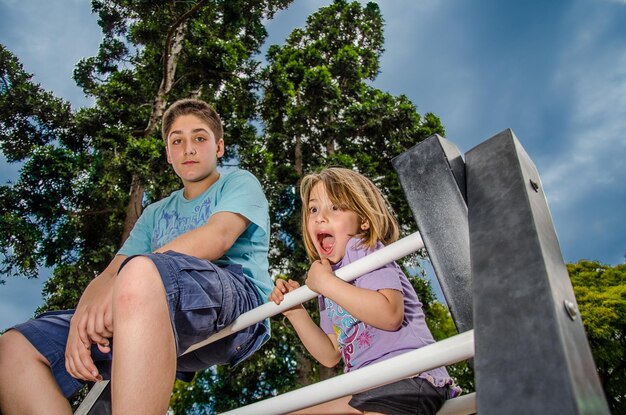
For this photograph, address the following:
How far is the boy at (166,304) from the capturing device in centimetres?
93

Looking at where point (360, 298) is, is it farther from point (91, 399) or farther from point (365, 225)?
point (91, 399)

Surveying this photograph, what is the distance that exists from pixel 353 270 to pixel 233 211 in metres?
0.74

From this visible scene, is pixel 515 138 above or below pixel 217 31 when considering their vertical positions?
below

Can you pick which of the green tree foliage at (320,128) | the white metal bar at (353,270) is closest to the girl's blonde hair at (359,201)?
the white metal bar at (353,270)

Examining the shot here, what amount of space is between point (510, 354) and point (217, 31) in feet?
35.1

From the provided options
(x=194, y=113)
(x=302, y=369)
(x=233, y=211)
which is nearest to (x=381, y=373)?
(x=233, y=211)

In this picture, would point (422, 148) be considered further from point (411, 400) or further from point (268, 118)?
point (268, 118)

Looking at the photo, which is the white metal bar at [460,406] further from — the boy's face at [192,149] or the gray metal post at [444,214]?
the boy's face at [192,149]

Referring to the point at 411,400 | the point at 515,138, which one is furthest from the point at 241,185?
the point at 515,138

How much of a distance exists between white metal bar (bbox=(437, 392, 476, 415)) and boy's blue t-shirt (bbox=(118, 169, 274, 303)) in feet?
2.60

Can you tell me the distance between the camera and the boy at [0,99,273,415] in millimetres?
926

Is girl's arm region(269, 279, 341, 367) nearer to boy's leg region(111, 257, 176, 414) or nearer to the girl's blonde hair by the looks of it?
the girl's blonde hair

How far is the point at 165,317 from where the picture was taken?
39.8 inches

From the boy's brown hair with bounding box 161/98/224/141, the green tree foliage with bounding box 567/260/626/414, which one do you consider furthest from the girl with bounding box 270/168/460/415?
the green tree foliage with bounding box 567/260/626/414
